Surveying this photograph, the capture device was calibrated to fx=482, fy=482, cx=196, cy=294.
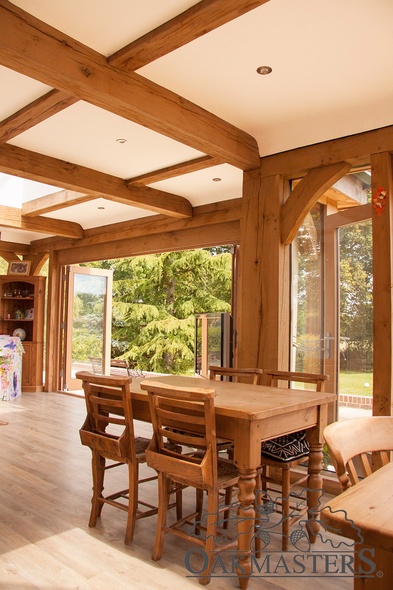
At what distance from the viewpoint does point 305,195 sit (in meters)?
3.80

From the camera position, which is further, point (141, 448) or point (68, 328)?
point (68, 328)

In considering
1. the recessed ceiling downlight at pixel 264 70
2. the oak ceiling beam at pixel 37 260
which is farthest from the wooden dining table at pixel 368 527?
the oak ceiling beam at pixel 37 260

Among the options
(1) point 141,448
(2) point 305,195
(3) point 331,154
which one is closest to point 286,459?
(1) point 141,448

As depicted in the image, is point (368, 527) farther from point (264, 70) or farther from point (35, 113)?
point (35, 113)

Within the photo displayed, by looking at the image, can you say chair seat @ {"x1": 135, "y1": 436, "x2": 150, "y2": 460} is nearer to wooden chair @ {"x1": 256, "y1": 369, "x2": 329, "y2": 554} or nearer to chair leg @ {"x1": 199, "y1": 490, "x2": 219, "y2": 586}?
chair leg @ {"x1": 199, "y1": 490, "x2": 219, "y2": 586}

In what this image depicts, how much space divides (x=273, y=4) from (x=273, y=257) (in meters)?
1.96

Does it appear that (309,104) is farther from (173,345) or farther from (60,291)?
(173,345)

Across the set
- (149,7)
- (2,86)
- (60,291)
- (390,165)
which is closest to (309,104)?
(390,165)

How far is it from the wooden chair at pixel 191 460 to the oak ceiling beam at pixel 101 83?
1.69 m

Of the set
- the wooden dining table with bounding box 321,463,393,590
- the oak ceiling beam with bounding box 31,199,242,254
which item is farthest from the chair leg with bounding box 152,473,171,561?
the oak ceiling beam with bounding box 31,199,242,254

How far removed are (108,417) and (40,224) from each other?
15.4 ft

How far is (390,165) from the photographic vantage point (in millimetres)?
3379

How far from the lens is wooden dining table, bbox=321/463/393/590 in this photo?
3.27 ft

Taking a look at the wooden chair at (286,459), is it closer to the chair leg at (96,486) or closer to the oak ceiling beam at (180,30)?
the chair leg at (96,486)
